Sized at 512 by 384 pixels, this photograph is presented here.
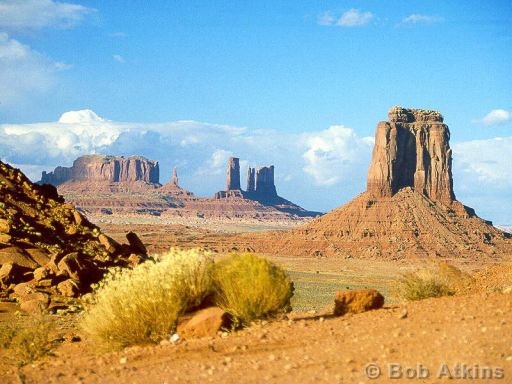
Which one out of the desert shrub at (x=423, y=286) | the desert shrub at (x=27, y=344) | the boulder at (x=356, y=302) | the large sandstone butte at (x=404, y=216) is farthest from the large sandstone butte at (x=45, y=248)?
the large sandstone butte at (x=404, y=216)

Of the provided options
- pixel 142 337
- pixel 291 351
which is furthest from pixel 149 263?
pixel 291 351

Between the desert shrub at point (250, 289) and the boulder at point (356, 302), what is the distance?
109 cm

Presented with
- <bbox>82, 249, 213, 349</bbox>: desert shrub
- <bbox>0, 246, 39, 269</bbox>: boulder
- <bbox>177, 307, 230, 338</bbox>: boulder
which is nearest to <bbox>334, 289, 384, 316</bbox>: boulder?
<bbox>177, 307, 230, 338</bbox>: boulder

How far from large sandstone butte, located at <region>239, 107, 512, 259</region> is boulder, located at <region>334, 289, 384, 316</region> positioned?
261ft

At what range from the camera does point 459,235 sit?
96.4m

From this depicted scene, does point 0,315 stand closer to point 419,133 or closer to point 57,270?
point 57,270

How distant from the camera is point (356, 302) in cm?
1309

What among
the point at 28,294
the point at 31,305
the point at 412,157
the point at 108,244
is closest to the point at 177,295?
the point at 31,305

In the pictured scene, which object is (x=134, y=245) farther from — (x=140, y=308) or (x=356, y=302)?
(x=140, y=308)

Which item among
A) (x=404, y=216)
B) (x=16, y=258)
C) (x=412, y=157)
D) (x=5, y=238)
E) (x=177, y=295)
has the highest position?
(x=412, y=157)

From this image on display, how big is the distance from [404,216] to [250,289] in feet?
296

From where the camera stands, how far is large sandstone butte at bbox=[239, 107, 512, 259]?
95000 millimetres

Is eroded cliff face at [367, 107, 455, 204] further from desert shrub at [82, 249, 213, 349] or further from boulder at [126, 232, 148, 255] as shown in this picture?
desert shrub at [82, 249, 213, 349]

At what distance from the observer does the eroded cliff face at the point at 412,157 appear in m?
108
